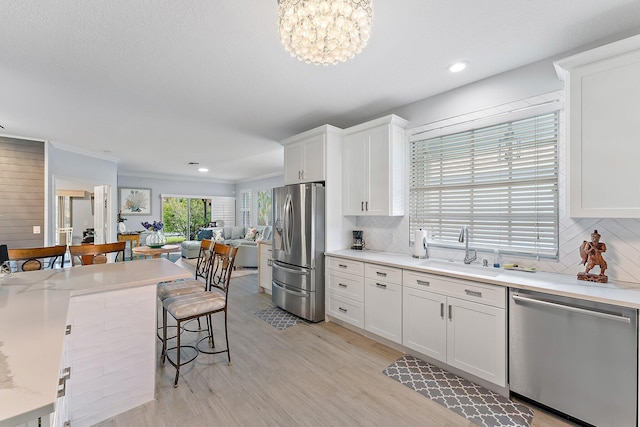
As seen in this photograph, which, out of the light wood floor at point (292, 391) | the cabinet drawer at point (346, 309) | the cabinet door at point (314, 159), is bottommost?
the light wood floor at point (292, 391)

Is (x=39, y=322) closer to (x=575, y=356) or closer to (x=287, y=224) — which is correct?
(x=287, y=224)

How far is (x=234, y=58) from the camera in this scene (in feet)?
7.47

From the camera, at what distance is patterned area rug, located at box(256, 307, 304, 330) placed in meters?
3.46

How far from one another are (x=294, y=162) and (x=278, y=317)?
216 centimetres

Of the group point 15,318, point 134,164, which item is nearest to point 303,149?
point 15,318

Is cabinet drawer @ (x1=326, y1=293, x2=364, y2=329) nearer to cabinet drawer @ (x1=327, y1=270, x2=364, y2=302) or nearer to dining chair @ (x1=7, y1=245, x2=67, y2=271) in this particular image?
cabinet drawer @ (x1=327, y1=270, x2=364, y2=302)

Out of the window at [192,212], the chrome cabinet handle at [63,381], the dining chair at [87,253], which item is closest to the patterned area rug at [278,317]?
the dining chair at [87,253]

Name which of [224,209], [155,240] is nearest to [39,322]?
[155,240]

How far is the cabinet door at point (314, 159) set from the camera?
3586mm

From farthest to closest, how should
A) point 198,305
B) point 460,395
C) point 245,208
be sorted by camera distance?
1. point 245,208
2. point 198,305
3. point 460,395

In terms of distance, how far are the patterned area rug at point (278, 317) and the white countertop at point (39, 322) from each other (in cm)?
161

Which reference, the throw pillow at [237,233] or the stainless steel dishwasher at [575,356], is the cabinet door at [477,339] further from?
the throw pillow at [237,233]

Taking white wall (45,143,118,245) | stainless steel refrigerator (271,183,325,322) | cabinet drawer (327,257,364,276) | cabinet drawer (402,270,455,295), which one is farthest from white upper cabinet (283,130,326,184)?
white wall (45,143,118,245)

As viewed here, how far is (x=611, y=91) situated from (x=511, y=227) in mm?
1207
